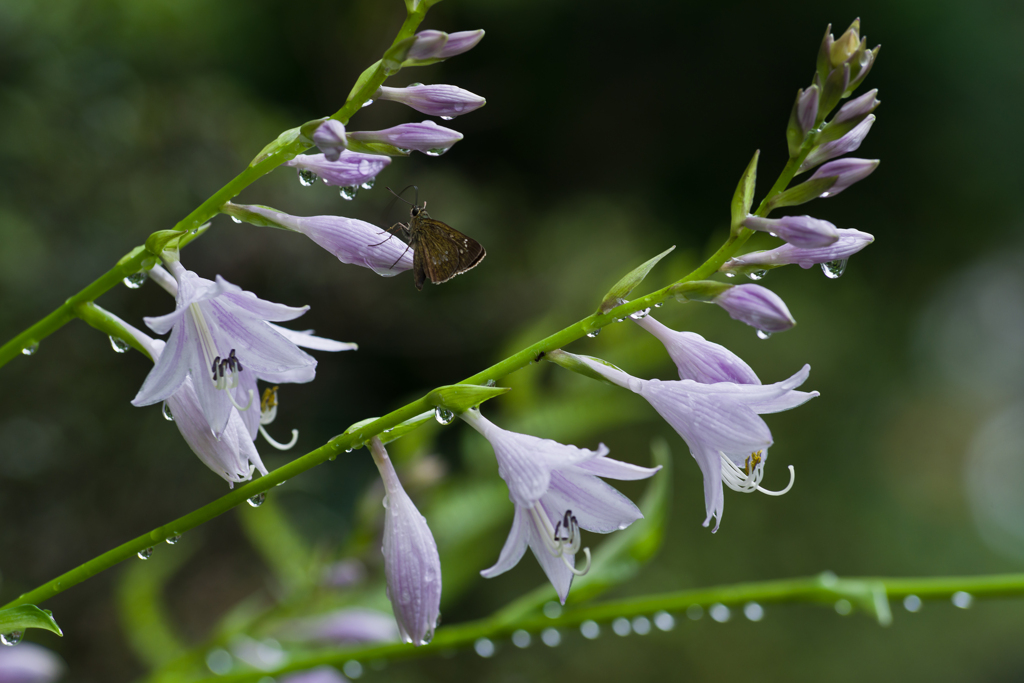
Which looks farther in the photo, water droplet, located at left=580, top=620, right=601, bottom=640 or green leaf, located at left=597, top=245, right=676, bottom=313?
water droplet, located at left=580, top=620, right=601, bottom=640

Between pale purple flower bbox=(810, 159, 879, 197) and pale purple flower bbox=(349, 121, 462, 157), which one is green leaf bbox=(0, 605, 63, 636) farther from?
pale purple flower bbox=(810, 159, 879, 197)

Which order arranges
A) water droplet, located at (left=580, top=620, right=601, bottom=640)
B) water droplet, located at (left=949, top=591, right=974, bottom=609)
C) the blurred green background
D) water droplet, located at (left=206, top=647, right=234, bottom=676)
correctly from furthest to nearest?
the blurred green background
water droplet, located at (left=206, top=647, right=234, bottom=676)
water droplet, located at (left=580, top=620, right=601, bottom=640)
water droplet, located at (left=949, top=591, right=974, bottom=609)

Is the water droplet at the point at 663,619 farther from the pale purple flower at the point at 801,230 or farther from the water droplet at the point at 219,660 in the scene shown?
the water droplet at the point at 219,660

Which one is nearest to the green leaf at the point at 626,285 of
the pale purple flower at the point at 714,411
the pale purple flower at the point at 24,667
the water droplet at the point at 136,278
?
the pale purple flower at the point at 714,411

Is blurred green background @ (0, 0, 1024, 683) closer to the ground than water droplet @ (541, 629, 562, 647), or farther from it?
closer to the ground

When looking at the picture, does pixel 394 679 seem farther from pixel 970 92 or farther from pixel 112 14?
pixel 970 92

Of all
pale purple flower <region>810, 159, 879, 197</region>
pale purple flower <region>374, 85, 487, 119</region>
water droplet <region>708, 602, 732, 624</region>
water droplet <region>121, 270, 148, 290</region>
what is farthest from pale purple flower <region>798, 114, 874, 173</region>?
water droplet <region>121, 270, 148, 290</region>
